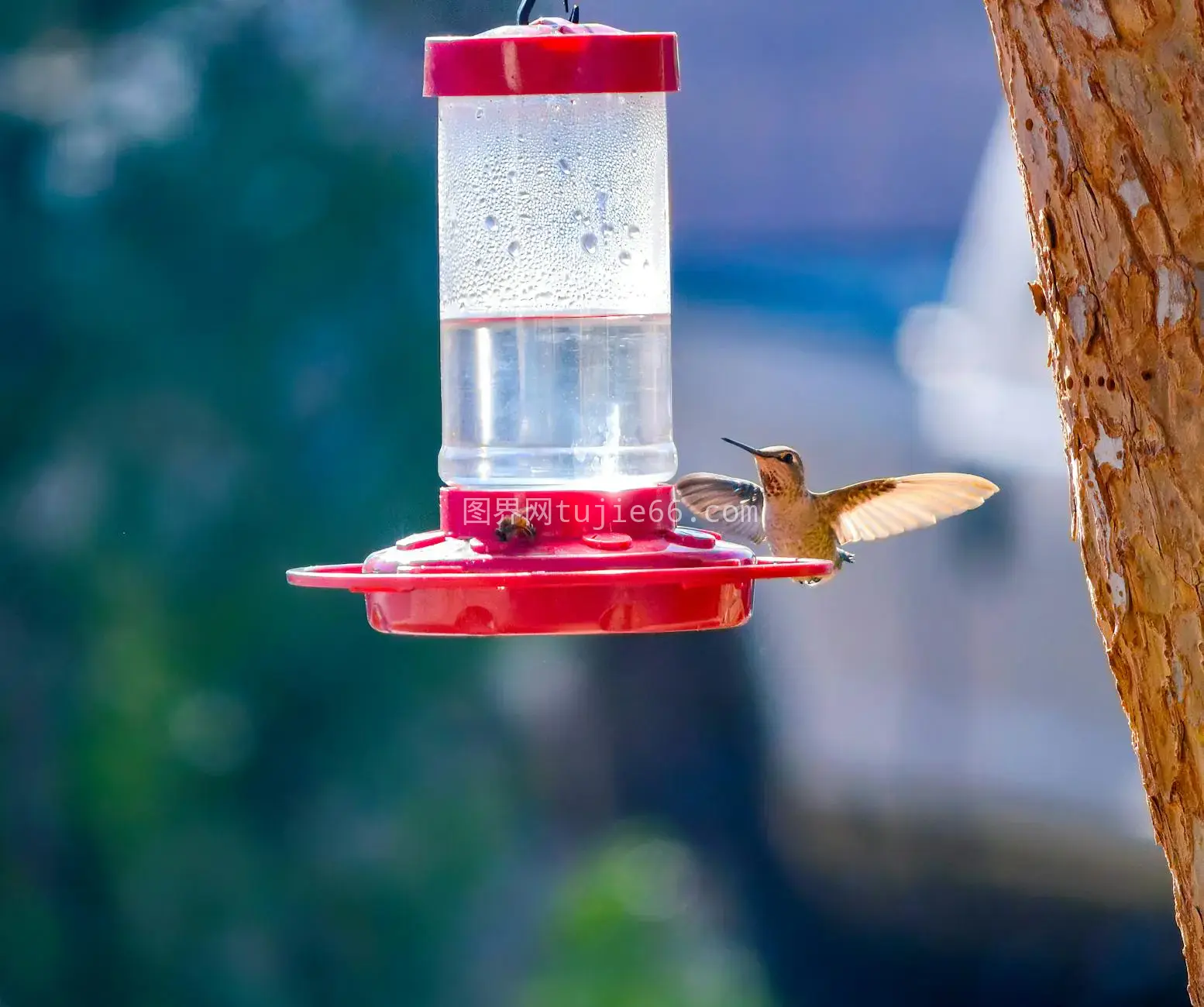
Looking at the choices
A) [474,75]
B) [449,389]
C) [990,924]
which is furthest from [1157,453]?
[990,924]

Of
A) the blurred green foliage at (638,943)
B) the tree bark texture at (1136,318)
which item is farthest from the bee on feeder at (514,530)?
the blurred green foliage at (638,943)

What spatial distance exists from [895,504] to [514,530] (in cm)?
144

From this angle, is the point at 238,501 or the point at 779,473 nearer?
the point at 779,473

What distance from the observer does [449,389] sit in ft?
7.67

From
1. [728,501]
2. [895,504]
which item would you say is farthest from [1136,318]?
[728,501]

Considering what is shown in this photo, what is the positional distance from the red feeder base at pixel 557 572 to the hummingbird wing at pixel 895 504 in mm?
1114

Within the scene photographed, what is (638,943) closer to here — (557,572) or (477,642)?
(477,642)

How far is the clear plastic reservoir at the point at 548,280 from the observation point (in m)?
2.20

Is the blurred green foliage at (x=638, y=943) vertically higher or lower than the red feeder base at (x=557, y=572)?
lower

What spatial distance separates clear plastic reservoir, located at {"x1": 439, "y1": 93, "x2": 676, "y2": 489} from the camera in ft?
7.22

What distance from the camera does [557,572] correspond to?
65.4 inches

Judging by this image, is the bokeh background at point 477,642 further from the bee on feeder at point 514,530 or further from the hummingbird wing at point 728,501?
the bee on feeder at point 514,530

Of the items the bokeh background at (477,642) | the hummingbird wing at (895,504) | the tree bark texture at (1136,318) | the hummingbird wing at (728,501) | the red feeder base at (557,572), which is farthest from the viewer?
the bokeh background at (477,642)

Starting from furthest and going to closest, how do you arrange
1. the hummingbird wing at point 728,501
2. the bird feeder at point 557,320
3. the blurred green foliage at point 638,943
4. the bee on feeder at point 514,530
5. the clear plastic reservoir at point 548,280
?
the blurred green foliage at point 638,943 → the hummingbird wing at point 728,501 → the clear plastic reservoir at point 548,280 → the bird feeder at point 557,320 → the bee on feeder at point 514,530
